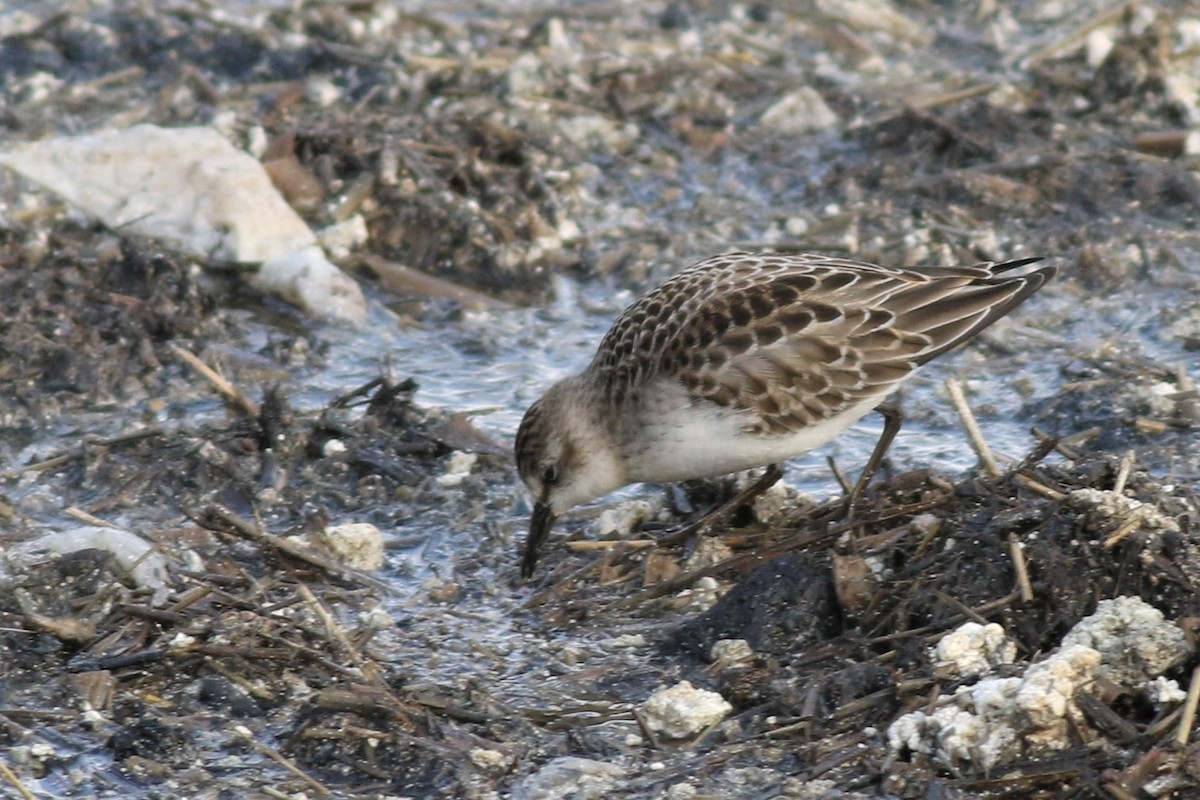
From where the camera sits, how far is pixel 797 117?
→ 1039 centimetres

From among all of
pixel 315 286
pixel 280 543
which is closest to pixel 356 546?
pixel 280 543

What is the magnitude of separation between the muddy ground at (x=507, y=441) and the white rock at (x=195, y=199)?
170mm

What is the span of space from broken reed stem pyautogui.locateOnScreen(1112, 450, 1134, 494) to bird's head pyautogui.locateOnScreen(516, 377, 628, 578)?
1.85 meters

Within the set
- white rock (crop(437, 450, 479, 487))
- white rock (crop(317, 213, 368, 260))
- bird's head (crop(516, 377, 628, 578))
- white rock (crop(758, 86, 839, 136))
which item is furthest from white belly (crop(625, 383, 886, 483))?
white rock (crop(758, 86, 839, 136))

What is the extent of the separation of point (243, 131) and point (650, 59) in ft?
9.28

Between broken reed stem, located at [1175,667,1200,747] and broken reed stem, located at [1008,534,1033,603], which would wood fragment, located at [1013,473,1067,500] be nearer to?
broken reed stem, located at [1008,534,1033,603]

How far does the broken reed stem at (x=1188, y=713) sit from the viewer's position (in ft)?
14.9

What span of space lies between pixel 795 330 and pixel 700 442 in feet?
1.83

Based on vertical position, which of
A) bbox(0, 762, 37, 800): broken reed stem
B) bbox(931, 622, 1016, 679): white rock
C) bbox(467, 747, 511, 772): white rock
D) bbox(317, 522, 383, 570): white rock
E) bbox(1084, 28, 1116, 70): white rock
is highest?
bbox(1084, 28, 1116, 70): white rock

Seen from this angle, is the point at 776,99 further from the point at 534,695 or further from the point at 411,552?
the point at 534,695

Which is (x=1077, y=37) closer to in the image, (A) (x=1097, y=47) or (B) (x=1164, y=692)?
(A) (x=1097, y=47)

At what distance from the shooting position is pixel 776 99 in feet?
35.0

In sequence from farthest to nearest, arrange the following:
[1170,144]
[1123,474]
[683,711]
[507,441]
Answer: [1170,144]
[507,441]
[1123,474]
[683,711]

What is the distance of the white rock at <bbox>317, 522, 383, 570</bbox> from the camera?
6.37 meters
